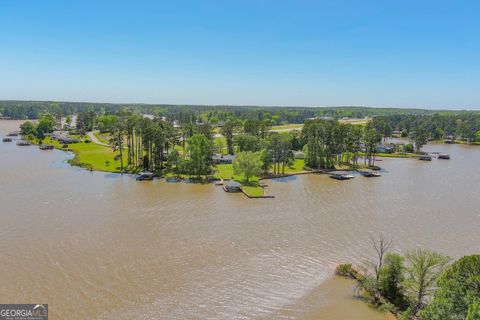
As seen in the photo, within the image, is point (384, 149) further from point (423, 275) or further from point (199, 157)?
point (423, 275)

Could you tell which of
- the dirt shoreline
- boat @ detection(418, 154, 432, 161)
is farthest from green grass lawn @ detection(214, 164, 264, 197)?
boat @ detection(418, 154, 432, 161)

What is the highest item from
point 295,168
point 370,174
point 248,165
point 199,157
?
point 199,157

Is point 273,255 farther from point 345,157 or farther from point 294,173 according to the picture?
point 345,157

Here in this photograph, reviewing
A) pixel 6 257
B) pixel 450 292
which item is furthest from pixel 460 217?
pixel 6 257

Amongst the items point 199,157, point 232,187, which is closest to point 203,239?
point 232,187

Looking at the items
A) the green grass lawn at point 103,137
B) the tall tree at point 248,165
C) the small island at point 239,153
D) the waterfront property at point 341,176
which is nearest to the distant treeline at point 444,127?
the small island at point 239,153

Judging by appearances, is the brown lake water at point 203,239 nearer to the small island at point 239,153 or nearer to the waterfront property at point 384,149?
the small island at point 239,153
